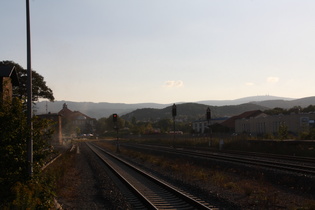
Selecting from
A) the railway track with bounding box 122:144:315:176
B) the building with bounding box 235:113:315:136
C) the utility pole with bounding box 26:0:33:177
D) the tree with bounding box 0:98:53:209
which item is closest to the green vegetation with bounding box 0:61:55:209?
the tree with bounding box 0:98:53:209

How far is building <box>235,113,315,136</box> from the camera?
71812mm

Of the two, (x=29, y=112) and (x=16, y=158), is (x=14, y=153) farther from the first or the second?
(x=29, y=112)

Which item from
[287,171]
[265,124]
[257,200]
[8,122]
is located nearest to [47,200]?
[8,122]

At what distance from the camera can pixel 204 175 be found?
19.1 metres

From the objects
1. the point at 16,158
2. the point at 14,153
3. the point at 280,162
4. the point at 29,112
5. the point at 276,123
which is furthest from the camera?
the point at 276,123

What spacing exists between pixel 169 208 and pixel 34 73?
53.6 meters

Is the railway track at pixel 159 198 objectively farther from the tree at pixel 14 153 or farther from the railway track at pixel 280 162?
the railway track at pixel 280 162

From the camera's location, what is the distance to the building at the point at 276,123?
236ft

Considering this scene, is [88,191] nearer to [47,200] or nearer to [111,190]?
[111,190]

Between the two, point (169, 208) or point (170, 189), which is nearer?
point (169, 208)

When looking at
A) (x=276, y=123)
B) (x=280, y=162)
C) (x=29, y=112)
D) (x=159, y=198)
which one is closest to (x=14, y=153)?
(x=29, y=112)

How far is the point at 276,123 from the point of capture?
79.0m

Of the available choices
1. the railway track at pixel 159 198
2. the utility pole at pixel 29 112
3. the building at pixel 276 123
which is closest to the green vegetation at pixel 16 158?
the utility pole at pixel 29 112

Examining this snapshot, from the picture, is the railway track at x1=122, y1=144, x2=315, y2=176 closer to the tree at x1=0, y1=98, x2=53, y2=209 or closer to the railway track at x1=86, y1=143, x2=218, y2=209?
the railway track at x1=86, y1=143, x2=218, y2=209
